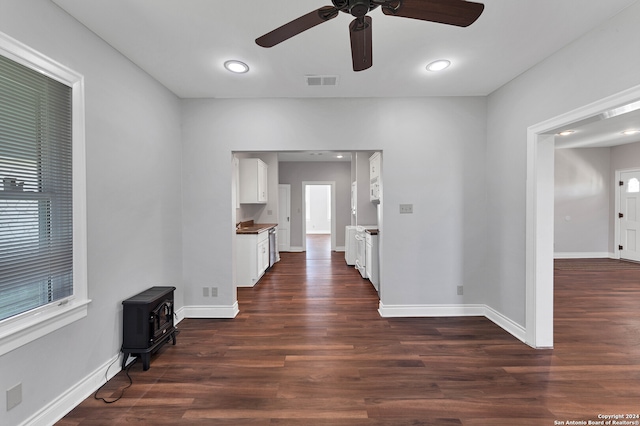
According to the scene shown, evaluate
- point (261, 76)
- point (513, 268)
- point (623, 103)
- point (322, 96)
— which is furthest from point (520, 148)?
point (261, 76)

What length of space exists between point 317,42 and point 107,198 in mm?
2050

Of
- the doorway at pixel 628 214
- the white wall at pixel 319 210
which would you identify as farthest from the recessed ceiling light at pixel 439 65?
the white wall at pixel 319 210

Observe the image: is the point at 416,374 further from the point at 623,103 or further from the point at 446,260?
the point at 623,103

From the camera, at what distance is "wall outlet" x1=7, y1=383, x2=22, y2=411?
5.14ft

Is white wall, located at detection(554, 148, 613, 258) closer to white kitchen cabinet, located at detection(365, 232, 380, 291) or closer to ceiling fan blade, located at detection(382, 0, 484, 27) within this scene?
white kitchen cabinet, located at detection(365, 232, 380, 291)

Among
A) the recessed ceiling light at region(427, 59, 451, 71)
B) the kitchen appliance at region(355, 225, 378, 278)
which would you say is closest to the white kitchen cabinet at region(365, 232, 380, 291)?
the kitchen appliance at region(355, 225, 378, 278)

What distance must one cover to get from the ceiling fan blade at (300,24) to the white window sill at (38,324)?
2014mm

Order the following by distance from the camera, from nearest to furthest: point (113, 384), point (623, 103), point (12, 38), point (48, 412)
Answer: point (12, 38) < point (48, 412) < point (623, 103) < point (113, 384)

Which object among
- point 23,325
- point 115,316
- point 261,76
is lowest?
point 115,316

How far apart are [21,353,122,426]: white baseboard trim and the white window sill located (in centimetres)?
47

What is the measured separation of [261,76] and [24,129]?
185 cm

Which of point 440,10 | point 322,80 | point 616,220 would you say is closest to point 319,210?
point 616,220

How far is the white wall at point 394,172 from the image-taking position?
3434 millimetres

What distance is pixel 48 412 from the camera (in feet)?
5.84
